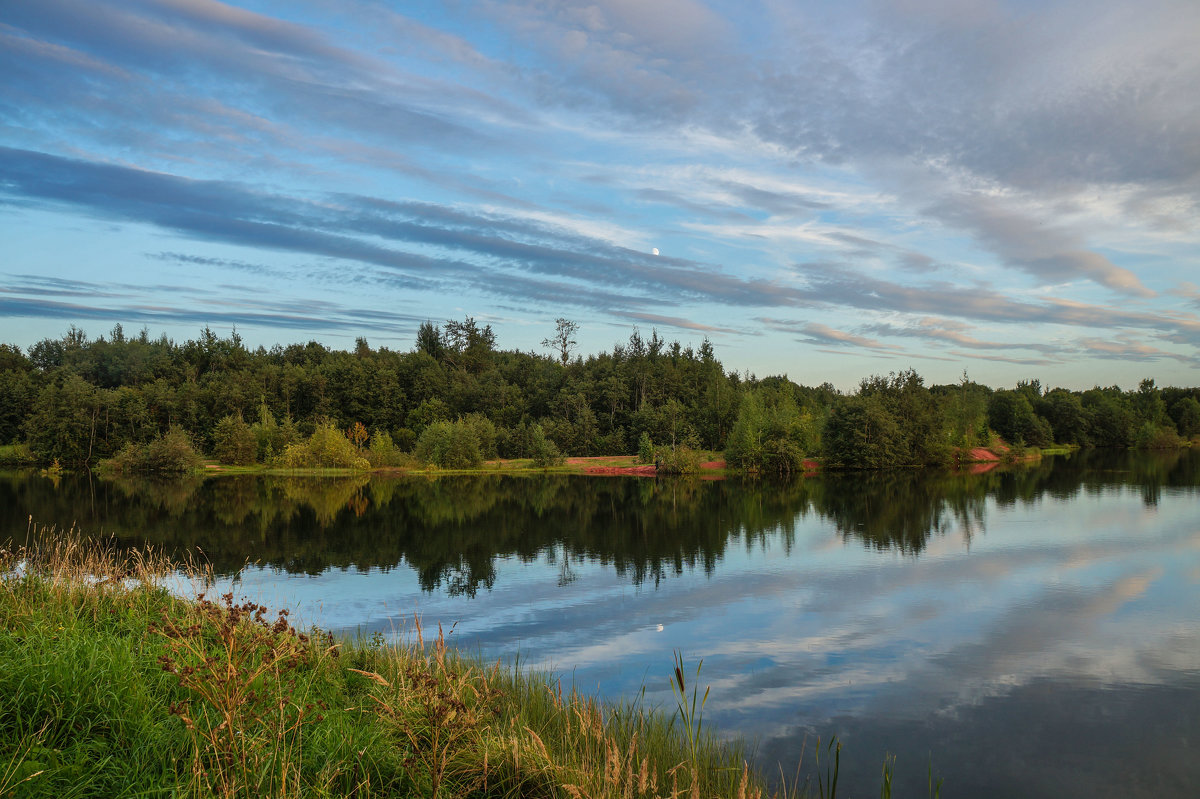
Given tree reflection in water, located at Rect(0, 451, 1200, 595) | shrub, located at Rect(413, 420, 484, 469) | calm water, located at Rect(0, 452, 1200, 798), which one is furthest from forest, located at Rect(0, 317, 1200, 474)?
calm water, located at Rect(0, 452, 1200, 798)

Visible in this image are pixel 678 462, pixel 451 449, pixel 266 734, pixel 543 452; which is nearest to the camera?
pixel 266 734

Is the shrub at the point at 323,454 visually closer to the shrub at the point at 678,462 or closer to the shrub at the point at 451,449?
the shrub at the point at 451,449

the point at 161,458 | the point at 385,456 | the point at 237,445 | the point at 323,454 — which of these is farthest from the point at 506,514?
the point at 237,445

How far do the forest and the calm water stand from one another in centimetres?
1738

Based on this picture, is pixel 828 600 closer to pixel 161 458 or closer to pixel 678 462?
pixel 678 462

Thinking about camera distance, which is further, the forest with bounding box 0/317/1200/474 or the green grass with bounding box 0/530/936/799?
the forest with bounding box 0/317/1200/474

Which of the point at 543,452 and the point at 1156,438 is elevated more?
the point at 1156,438

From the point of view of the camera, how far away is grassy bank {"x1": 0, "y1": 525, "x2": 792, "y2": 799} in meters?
4.38

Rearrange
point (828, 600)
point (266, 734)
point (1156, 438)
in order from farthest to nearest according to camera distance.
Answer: point (1156, 438), point (828, 600), point (266, 734)

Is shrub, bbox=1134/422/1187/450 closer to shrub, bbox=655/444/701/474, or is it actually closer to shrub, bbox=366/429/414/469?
shrub, bbox=655/444/701/474

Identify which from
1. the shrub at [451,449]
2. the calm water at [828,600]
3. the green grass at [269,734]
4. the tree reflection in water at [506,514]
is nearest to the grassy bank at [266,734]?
the green grass at [269,734]

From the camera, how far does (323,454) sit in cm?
5306

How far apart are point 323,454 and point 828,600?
4514cm

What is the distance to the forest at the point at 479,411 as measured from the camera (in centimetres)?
5175
